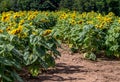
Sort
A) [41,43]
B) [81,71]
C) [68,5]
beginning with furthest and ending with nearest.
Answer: [68,5] → [81,71] → [41,43]

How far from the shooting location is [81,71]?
7.20 m

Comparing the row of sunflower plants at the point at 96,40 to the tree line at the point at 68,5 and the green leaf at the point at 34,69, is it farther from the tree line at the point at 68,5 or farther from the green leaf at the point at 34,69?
the tree line at the point at 68,5

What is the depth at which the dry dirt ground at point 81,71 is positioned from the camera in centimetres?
650

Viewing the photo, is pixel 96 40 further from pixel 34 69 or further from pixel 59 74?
pixel 34 69

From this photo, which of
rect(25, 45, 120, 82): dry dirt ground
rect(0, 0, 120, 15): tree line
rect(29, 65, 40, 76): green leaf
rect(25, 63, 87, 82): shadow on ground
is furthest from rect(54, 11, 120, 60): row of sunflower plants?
rect(0, 0, 120, 15): tree line

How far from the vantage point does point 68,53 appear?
9328 mm

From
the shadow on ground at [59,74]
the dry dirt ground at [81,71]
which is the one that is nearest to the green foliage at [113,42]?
the dry dirt ground at [81,71]

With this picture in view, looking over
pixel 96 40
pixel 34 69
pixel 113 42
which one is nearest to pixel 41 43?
pixel 34 69

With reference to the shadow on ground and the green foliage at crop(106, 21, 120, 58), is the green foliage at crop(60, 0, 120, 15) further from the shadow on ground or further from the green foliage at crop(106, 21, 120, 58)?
the shadow on ground

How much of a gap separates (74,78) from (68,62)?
159cm

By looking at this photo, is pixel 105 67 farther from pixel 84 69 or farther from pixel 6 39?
pixel 6 39

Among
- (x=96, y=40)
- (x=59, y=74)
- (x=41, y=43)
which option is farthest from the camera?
(x=96, y=40)

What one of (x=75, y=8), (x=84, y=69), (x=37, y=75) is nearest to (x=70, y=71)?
(x=84, y=69)

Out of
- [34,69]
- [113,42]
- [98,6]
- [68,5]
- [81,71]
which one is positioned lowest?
[68,5]
